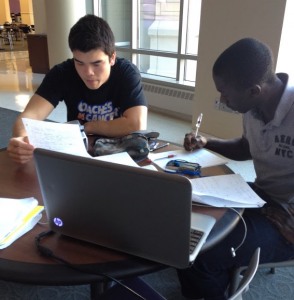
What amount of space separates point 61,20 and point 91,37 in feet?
15.1

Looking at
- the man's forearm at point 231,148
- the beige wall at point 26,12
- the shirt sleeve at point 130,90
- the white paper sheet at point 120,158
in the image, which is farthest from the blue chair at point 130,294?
the beige wall at point 26,12

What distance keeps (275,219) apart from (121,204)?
712 millimetres

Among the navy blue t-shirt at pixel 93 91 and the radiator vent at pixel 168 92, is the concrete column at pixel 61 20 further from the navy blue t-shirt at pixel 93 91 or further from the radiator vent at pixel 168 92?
the navy blue t-shirt at pixel 93 91

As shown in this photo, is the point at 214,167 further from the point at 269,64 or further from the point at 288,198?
the point at 269,64

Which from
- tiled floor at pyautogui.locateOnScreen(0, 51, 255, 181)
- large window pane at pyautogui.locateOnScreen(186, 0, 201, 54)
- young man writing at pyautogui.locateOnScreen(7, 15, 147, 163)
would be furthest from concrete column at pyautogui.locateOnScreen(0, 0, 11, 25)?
young man writing at pyautogui.locateOnScreen(7, 15, 147, 163)

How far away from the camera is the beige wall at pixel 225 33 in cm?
273

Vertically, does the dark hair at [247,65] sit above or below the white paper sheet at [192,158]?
above

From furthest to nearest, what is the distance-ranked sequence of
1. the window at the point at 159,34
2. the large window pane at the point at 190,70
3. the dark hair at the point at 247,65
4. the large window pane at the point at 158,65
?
Answer: the large window pane at the point at 158,65, the large window pane at the point at 190,70, the window at the point at 159,34, the dark hair at the point at 247,65

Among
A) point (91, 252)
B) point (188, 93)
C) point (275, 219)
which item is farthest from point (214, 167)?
point (188, 93)

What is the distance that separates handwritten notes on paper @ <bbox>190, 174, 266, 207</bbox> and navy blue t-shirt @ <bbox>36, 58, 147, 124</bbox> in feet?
2.57

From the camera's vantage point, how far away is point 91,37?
152 cm

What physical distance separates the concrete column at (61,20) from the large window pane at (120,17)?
49cm

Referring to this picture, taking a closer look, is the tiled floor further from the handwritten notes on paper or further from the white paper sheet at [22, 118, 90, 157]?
the white paper sheet at [22, 118, 90, 157]

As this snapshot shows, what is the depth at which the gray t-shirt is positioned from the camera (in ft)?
3.84
